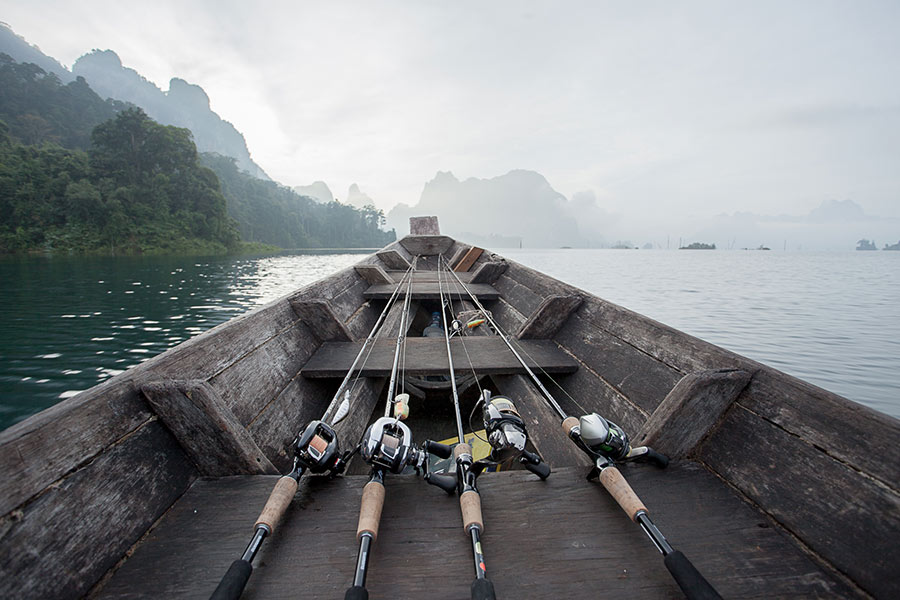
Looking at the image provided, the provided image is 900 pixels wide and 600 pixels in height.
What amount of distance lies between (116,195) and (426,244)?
48117 millimetres

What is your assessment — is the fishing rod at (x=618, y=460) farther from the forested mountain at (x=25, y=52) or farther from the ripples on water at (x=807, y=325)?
the forested mountain at (x=25, y=52)

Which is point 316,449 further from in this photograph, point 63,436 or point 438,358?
point 438,358

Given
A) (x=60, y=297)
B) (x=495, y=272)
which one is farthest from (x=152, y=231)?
(x=495, y=272)

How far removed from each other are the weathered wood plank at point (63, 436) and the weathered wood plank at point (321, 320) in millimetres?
1744

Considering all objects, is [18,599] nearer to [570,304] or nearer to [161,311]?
[570,304]

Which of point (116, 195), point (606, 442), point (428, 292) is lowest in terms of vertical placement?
point (606, 442)

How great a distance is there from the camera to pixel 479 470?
6.05 feet

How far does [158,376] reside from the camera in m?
1.84

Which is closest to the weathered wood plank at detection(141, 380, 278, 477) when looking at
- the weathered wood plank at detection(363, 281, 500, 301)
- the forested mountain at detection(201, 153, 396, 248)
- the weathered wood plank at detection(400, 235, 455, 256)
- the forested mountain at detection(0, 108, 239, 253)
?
the weathered wood plank at detection(363, 281, 500, 301)

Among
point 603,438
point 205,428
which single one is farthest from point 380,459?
point 603,438

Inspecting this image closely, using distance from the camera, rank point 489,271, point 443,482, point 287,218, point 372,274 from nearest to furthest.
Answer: point 443,482 → point 372,274 → point 489,271 → point 287,218

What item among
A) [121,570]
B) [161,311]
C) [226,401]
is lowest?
[161,311]

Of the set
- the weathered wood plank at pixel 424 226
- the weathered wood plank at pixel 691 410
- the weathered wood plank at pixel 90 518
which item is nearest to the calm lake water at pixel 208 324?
the weathered wood plank at pixel 90 518

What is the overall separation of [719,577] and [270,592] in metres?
1.74
